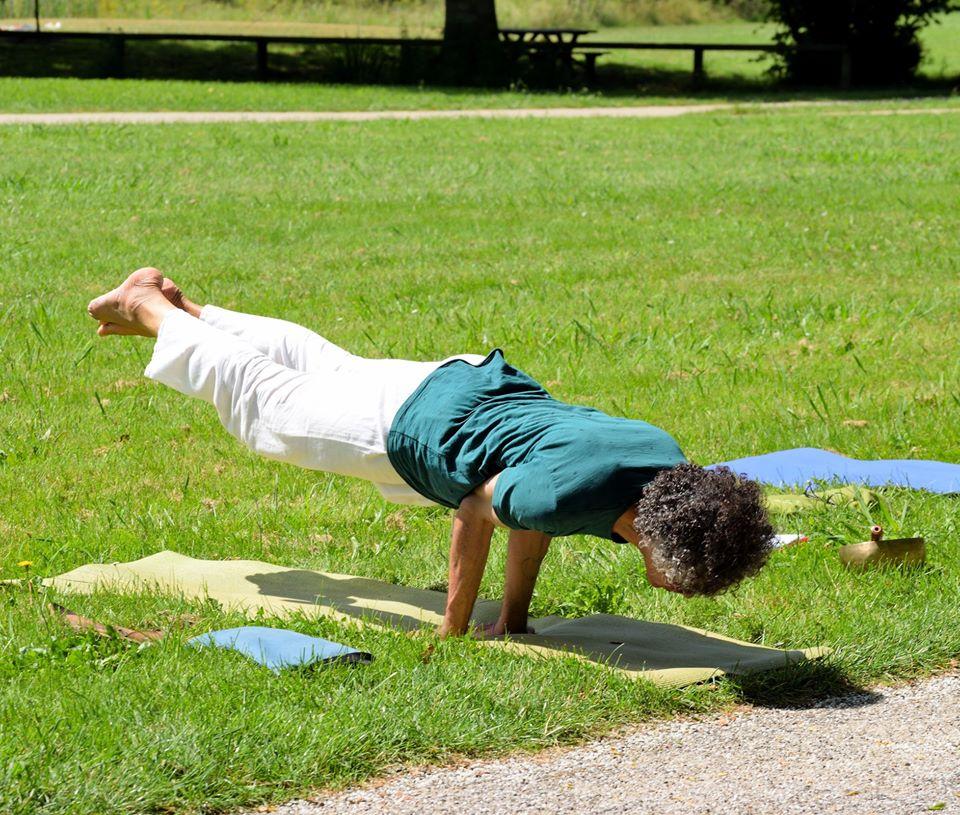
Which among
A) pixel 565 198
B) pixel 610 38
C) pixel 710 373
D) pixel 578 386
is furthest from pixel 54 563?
pixel 610 38

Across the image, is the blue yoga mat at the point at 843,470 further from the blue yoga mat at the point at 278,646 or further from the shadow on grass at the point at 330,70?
the shadow on grass at the point at 330,70

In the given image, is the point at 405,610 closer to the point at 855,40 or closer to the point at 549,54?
the point at 549,54

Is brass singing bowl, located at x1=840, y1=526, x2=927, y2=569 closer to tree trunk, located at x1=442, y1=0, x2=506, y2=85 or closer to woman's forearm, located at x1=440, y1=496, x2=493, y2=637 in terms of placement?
woman's forearm, located at x1=440, y1=496, x2=493, y2=637

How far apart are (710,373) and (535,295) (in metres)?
1.95

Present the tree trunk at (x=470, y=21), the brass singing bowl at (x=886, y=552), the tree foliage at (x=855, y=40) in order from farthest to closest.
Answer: the tree foliage at (x=855, y=40) → the tree trunk at (x=470, y=21) → the brass singing bowl at (x=886, y=552)

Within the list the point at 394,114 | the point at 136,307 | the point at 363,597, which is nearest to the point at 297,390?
the point at 363,597

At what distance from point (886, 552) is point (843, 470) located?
3.76ft

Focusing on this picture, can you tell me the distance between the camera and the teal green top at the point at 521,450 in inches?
140

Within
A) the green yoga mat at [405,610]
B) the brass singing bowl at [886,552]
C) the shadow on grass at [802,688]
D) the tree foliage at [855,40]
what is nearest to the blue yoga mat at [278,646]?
the green yoga mat at [405,610]

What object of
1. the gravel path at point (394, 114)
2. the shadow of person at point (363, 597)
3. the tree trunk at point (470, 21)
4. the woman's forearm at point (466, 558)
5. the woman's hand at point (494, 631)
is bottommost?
the shadow of person at point (363, 597)

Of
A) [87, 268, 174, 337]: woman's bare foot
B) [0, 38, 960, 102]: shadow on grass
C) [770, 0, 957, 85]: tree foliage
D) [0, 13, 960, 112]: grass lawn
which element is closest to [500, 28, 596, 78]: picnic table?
[0, 38, 960, 102]: shadow on grass

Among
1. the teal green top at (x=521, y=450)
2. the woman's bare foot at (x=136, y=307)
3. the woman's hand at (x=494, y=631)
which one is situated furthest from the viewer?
the woman's bare foot at (x=136, y=307)

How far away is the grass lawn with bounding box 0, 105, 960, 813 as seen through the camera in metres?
3.48

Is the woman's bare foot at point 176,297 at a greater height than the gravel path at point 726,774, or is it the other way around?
the woman's bare foot at point 176,297
